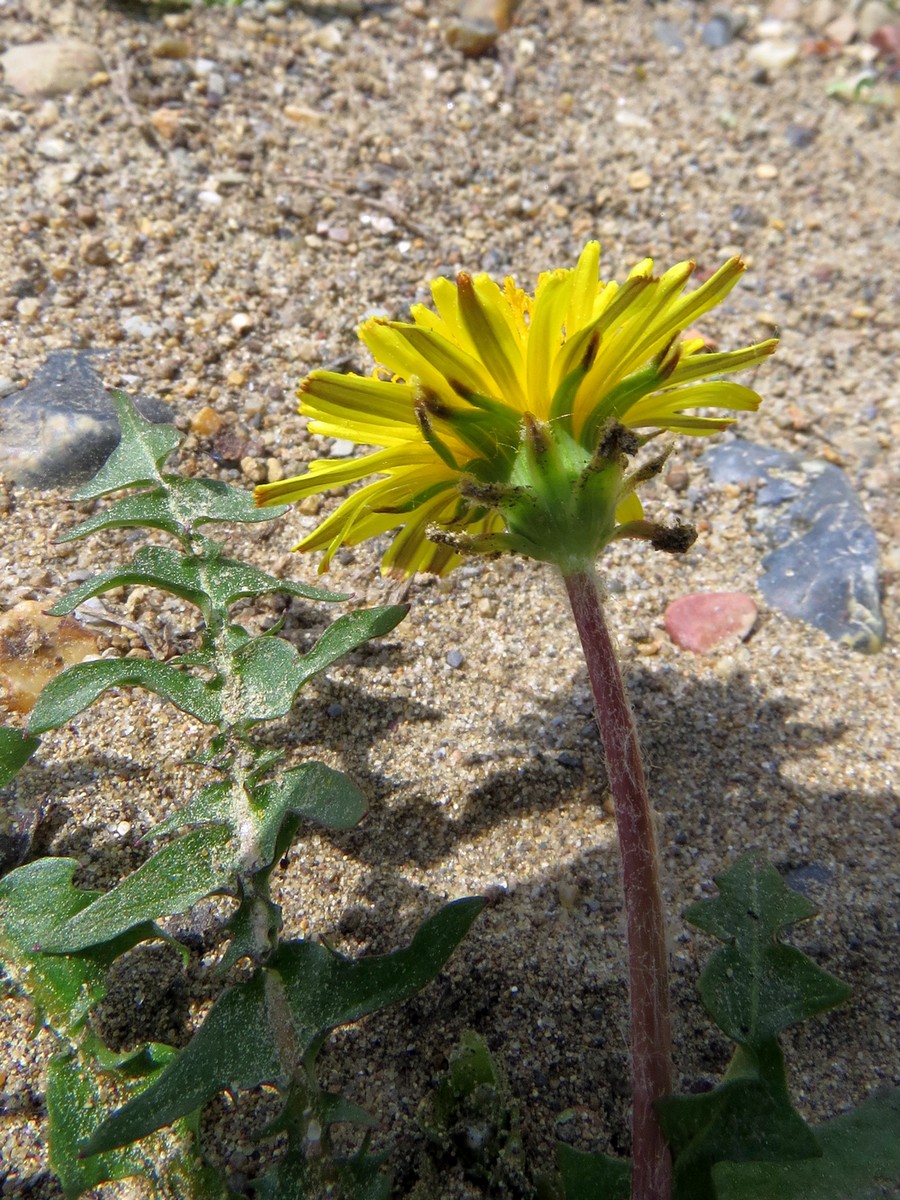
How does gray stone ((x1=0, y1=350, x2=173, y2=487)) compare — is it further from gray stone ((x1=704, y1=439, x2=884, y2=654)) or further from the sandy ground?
gray stone ((x1=704, y1=439, x2=884, y2=654))

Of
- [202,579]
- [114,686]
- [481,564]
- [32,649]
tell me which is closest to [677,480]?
[481,564]

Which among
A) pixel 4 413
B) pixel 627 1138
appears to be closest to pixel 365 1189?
pixel 627 1138

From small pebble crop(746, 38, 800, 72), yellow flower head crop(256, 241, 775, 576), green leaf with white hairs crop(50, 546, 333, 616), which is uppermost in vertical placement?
small pebble crop(746, 38, 800, 72)

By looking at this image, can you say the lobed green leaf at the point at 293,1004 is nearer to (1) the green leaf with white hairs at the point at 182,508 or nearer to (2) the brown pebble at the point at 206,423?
(1) the green leaf with white hairs at the point at 182,508

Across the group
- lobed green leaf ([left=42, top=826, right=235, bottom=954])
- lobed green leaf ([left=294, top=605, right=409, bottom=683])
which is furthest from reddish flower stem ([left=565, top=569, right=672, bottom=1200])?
lobed green leaf ([left=42, top=826, right=235, bottom=954])

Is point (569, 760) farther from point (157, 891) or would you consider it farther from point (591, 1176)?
point (157, 891)

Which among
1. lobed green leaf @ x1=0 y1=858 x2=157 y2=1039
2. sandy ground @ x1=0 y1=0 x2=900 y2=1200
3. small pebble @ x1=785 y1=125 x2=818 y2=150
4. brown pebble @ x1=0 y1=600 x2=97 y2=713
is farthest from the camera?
small pebble @ x1=785 y1=125 x2=818 y2=150

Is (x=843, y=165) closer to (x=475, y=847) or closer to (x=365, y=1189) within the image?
(x=475, y=847)
